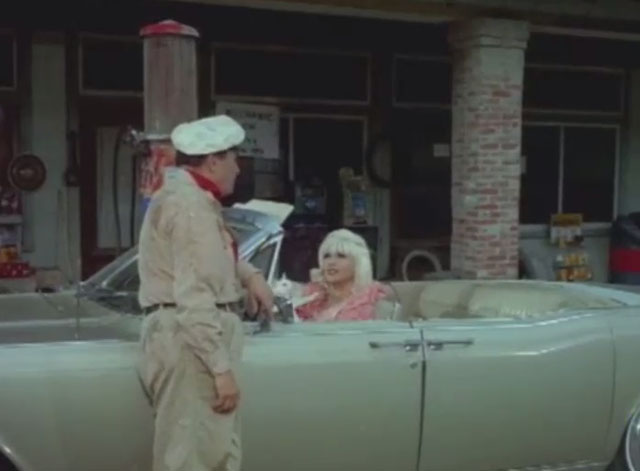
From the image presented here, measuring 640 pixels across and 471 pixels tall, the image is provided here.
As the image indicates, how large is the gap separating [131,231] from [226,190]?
22.8ft

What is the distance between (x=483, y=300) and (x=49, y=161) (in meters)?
5.86

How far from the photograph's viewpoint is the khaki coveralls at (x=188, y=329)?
3264mm

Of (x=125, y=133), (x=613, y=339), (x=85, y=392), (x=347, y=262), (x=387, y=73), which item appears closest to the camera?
(x=85, y=392)

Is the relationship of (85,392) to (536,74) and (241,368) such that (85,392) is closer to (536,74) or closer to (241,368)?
(241,368)

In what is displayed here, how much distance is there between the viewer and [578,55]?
1227cm

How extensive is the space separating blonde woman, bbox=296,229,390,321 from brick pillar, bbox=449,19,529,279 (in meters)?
4.60

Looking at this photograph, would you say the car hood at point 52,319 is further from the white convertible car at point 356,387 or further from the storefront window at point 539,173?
the storefront window at point 539,173

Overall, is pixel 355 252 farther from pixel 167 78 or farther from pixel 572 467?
pixel 167 78

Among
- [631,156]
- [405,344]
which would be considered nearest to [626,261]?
[631,156]

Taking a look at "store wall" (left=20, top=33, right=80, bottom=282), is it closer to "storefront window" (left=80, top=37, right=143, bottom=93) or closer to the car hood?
"storefront window" (left=80, top=37, right=143, bottom=93)

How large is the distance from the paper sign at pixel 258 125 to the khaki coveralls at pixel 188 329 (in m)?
7.02

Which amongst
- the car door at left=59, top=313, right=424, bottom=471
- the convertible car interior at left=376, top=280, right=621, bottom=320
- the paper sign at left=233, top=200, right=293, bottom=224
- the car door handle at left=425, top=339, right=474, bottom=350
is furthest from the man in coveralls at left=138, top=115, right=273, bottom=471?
the convertible car interior at left=376, top=280, right=621, bottom=320

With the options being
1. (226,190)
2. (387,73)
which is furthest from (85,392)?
(387,73)

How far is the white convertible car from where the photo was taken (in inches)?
136
